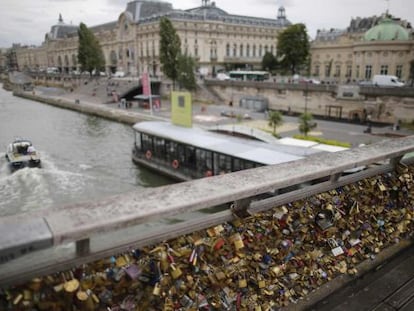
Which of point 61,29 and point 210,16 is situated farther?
point 61,29

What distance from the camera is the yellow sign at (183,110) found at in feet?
75.9

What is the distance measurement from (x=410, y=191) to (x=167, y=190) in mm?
2979

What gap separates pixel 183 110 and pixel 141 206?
71.9 ft

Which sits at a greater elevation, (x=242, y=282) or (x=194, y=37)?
(x=194, y=37)

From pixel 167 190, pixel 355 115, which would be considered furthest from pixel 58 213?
pixel 355 115

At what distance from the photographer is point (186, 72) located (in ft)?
173

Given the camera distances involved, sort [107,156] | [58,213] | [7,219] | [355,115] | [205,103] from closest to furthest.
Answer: [7,219], [58,213], [107,156], [355,115], [205,103]

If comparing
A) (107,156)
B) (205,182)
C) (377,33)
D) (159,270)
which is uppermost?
(377,33)

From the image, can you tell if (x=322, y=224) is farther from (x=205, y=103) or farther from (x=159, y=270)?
(x=205, y=103)

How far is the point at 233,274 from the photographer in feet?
7.91

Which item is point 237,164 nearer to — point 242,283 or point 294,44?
point 242,283

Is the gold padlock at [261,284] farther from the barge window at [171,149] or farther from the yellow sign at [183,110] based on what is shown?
the yellow sign at [183,110]

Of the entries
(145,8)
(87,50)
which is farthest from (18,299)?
(145,8)

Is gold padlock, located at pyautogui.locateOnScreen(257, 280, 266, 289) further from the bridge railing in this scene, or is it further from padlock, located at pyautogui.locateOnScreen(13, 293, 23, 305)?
padlock, located at pyautogui.locateOnScreen(13, 293, 23, 305)
